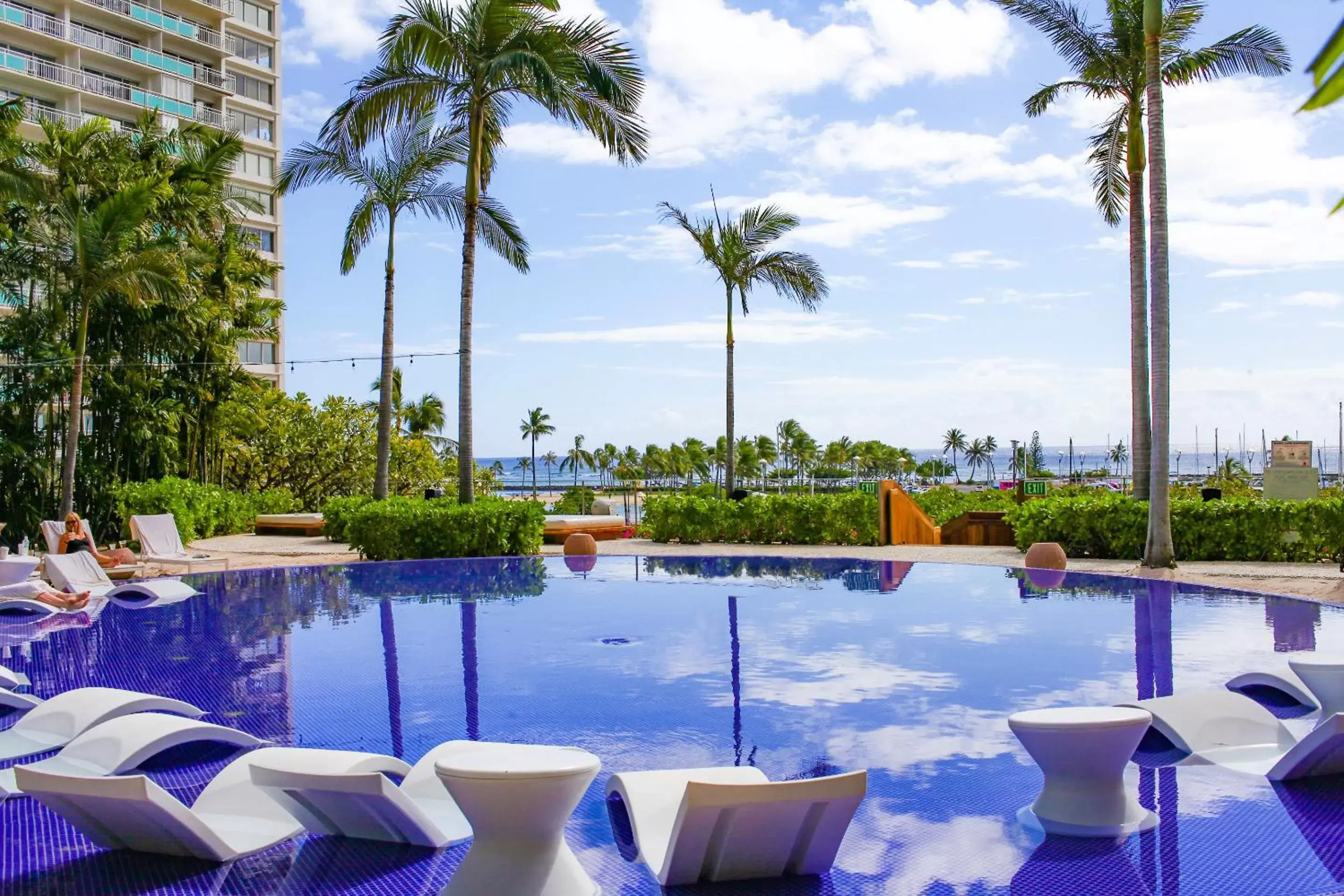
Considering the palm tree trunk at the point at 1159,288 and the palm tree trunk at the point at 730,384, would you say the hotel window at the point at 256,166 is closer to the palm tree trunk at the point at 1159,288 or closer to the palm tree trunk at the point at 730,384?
the palm tree trunk at the point at 730,384

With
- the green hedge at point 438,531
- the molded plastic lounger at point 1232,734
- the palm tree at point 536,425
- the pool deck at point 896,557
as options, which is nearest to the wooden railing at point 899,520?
the pool deck at point 896,557

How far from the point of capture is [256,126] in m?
51.1

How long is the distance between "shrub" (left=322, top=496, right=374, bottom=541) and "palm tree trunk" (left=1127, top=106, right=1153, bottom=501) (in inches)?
527

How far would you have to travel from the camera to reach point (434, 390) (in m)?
72.5

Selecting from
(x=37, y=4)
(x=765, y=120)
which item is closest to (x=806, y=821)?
(x=765, y=120)

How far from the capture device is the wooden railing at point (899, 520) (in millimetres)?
18219

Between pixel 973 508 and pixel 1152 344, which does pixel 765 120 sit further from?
pixel 973 508

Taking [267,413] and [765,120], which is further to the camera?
[267,413]

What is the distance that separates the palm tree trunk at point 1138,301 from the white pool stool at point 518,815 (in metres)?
15.0

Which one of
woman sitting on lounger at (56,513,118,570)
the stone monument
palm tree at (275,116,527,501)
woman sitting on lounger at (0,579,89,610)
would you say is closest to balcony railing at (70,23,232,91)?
palm tree at (275,116,527,501)

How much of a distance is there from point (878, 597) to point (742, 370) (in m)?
12.8

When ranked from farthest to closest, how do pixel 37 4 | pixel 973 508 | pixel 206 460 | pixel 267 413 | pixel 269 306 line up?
pixel 37 4 < pixel 267 413 < pixel 269 306 < pixel 206 460 < pixel 973 508

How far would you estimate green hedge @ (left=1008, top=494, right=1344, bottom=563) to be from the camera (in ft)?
48.2

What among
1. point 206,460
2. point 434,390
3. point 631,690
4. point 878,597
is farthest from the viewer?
point 434,390
